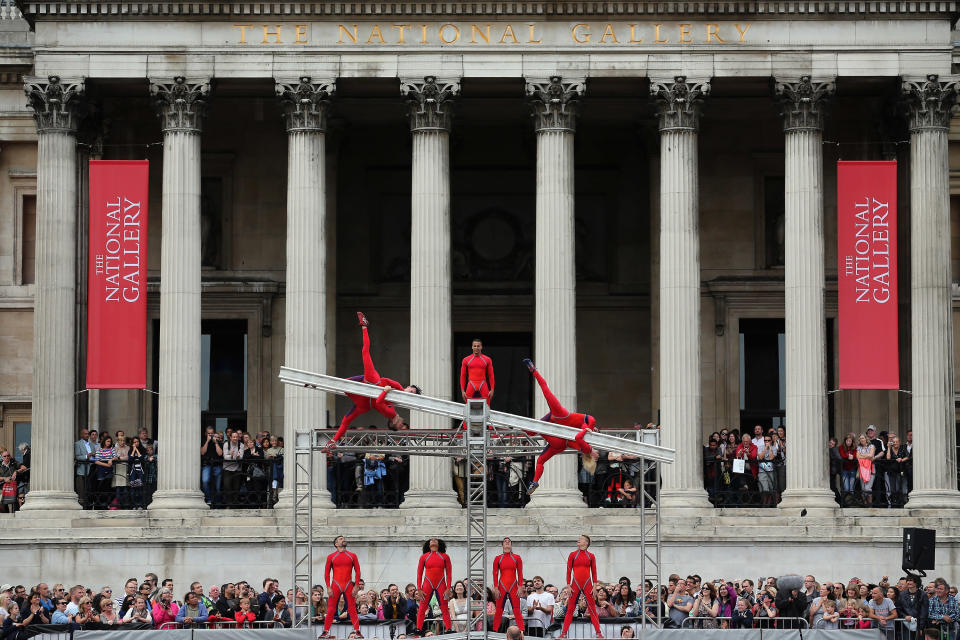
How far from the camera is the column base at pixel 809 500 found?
2063 inches

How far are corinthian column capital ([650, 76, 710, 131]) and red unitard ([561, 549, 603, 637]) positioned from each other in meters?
15.4

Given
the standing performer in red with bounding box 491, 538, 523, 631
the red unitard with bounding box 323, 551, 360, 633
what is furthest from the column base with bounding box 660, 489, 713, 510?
the red unitard with bounding box 323, 551, 360, 633

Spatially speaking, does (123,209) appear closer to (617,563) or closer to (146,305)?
(146,305)

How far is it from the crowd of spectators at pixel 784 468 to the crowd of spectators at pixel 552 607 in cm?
824

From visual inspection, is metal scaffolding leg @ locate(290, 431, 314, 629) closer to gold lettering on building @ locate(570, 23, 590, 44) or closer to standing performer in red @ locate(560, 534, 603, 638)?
standing performer in red @ locate(560, 534, 603, 638)

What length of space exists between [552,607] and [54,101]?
1912cm

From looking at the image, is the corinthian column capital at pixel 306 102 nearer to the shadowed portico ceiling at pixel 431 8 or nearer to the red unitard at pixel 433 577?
the shadowed portico ceiling at pixel 431 8

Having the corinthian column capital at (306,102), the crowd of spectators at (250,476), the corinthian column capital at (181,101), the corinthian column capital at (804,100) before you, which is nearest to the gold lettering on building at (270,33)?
the corinthian column capital at (306,102)

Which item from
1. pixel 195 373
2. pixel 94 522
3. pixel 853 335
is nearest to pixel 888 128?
pixel 853 335

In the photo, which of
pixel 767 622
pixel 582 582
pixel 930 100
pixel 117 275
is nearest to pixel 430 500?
pixel 117 275

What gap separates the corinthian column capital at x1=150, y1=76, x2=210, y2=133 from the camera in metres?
53.9

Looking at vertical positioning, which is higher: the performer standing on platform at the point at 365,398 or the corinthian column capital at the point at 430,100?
the corinthian column capital at the point at 430,100

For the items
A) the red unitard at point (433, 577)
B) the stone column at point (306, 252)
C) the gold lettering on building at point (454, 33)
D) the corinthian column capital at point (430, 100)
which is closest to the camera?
the red unitard at point (433, 577)

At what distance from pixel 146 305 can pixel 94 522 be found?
6755mm
